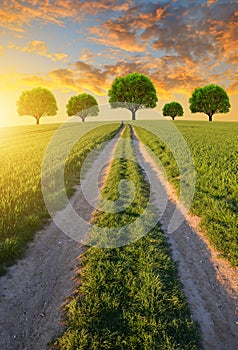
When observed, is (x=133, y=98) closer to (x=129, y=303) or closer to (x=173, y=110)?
(x=173, y=110)

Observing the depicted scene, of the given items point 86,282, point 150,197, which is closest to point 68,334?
point 86,282

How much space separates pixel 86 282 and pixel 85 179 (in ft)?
29.0

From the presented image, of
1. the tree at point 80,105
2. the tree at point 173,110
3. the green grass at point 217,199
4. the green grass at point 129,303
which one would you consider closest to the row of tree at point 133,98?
the tree at point 80,105

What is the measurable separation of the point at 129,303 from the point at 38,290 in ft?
6.99

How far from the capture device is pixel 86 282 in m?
5.19

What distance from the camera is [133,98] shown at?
81.6 m

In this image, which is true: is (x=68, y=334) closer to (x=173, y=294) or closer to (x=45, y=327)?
(x=45, y=327)

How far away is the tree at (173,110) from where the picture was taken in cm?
11488

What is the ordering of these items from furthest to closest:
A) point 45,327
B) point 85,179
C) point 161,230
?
1. point 85,179
2. point 161,230
3. point 45,327

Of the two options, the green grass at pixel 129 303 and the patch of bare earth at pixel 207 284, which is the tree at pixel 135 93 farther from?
the green grass at pixel 129 303

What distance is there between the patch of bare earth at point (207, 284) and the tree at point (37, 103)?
90.3 metres

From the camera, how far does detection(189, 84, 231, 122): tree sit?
8438 centimetres

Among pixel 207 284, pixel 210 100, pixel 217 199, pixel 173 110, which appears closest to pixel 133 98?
pixel 210 100

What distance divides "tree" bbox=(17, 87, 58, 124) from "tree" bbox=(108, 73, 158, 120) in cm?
2592
